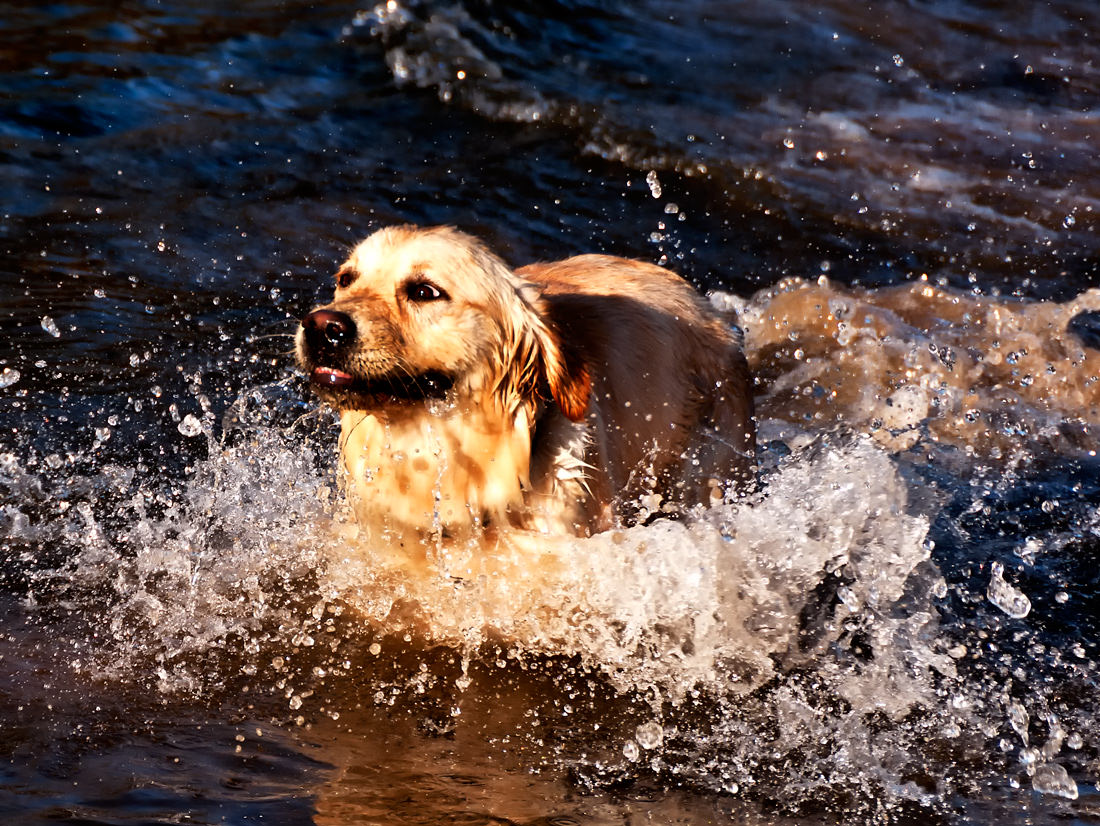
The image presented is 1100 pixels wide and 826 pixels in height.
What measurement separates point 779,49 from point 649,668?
947 centimetres

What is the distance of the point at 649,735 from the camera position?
4.01m

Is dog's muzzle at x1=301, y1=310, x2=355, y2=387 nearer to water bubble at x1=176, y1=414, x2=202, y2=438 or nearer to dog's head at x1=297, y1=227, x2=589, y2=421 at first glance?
dog's head at x1=297, y1=227, x2=589, y2=421

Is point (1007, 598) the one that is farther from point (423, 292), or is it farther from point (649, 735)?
point (423, 292)

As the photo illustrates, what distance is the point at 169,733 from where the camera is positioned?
→ 12.2 ft

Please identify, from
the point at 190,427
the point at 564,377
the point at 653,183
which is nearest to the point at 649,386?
the point at 564,377

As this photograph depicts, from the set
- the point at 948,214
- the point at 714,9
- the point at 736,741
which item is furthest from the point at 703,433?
the point at 714,9

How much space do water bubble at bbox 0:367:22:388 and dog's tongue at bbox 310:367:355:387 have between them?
7.90 feet

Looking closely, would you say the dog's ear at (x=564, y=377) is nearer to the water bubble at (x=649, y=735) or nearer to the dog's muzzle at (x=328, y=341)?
the dog's muzzle at (x=328, y=341)

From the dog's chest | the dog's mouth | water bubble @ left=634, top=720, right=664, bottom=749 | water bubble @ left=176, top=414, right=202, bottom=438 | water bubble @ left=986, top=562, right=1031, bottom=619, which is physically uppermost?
the dog's mouth

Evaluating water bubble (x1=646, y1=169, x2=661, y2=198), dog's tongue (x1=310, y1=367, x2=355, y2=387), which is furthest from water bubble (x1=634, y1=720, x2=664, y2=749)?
water bubble (x1=646, y1=169, x2=661, y2=198)

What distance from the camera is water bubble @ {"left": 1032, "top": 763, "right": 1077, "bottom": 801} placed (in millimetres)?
3752

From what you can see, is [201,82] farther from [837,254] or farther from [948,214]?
[948,214]

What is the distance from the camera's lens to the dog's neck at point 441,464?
4332 millimetres

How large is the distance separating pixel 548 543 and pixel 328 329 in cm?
112
